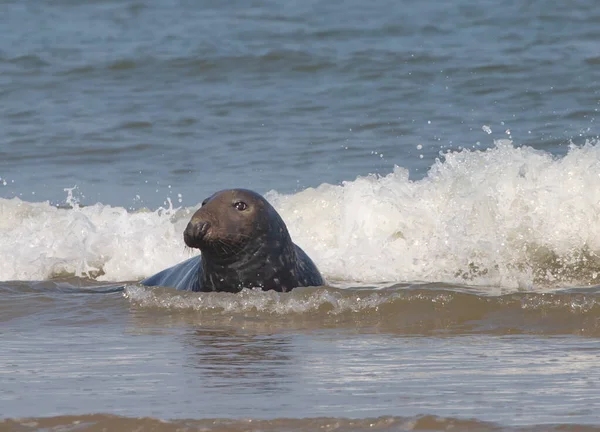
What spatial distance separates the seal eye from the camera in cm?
770

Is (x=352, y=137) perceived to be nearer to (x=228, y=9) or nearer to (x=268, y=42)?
(x=268, y=42)

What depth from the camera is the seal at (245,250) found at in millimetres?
7641

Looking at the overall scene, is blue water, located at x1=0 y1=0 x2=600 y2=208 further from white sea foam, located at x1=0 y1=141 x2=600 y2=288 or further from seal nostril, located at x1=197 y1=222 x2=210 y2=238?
seal nostril, located at x1=197 y1=222 x2=210 y2=238

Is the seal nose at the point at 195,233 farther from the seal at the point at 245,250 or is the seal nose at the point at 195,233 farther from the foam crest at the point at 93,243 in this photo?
the foam crest at the point at 93,243

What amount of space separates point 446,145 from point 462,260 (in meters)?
4.99

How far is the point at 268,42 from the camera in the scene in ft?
64.5

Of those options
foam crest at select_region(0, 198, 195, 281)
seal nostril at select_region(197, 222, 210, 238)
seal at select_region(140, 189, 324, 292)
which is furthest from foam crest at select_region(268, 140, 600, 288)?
seal nostril at select_region(197, 222, 210, 238)

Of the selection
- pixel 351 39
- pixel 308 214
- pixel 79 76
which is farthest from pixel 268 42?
pixel 308 214

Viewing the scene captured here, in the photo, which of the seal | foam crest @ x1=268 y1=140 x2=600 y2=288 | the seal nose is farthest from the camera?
foam crest @ x1=268 y1=140 x2=600 y2=288

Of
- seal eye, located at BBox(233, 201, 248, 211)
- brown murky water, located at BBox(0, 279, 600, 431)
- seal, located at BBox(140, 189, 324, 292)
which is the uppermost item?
seal eye, located at BBox(233, 201, 248, 211)

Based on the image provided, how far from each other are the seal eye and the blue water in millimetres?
4956

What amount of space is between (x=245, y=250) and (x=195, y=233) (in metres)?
0.48

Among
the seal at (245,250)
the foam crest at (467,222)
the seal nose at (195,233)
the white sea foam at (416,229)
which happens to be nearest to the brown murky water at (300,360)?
the seal at (245,250)

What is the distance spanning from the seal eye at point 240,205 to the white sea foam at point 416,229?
1899mm
